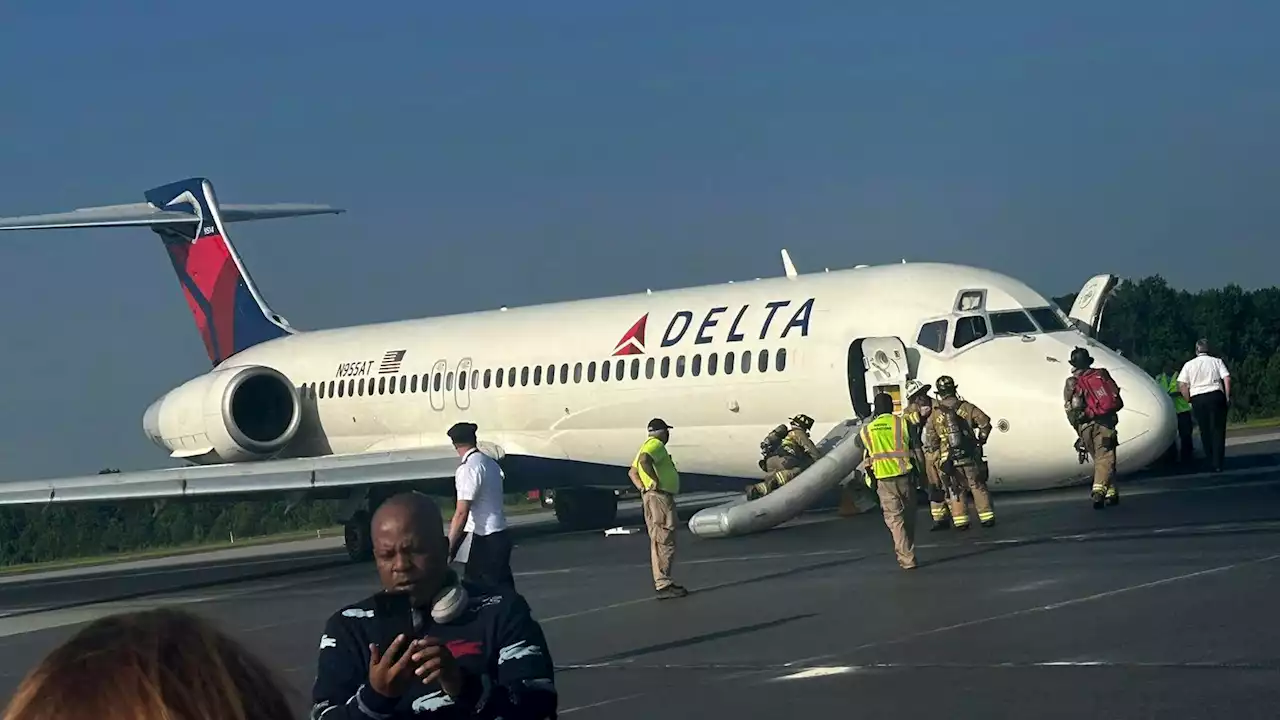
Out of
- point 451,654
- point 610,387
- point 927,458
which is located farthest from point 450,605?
point 610,387

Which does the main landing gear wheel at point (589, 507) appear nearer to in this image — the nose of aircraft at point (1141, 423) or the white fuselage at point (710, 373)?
the white fuselage at point (710, 373)

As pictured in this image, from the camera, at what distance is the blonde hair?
213 centimetres

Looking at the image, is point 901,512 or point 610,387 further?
point 610,387

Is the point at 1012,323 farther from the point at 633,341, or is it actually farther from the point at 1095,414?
the point at 633,341

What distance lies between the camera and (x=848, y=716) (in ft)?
27.6

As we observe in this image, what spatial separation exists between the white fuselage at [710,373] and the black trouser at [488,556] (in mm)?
9390

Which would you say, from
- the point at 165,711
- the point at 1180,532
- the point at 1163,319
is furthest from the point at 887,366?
the point at 1163,319

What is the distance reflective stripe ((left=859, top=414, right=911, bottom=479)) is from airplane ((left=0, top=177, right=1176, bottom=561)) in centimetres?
364

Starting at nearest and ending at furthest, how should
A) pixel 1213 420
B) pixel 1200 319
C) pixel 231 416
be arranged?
pixel 1213 420 → pixel 231 416 → pixel 1200 319

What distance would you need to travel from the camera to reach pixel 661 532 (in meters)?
14.1

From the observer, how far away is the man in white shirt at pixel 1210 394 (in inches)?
893

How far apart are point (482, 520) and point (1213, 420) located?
14891 mm

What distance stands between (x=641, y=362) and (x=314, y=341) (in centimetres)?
889

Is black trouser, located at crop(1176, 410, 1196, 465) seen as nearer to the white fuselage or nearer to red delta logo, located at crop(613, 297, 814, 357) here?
the white fuselage
